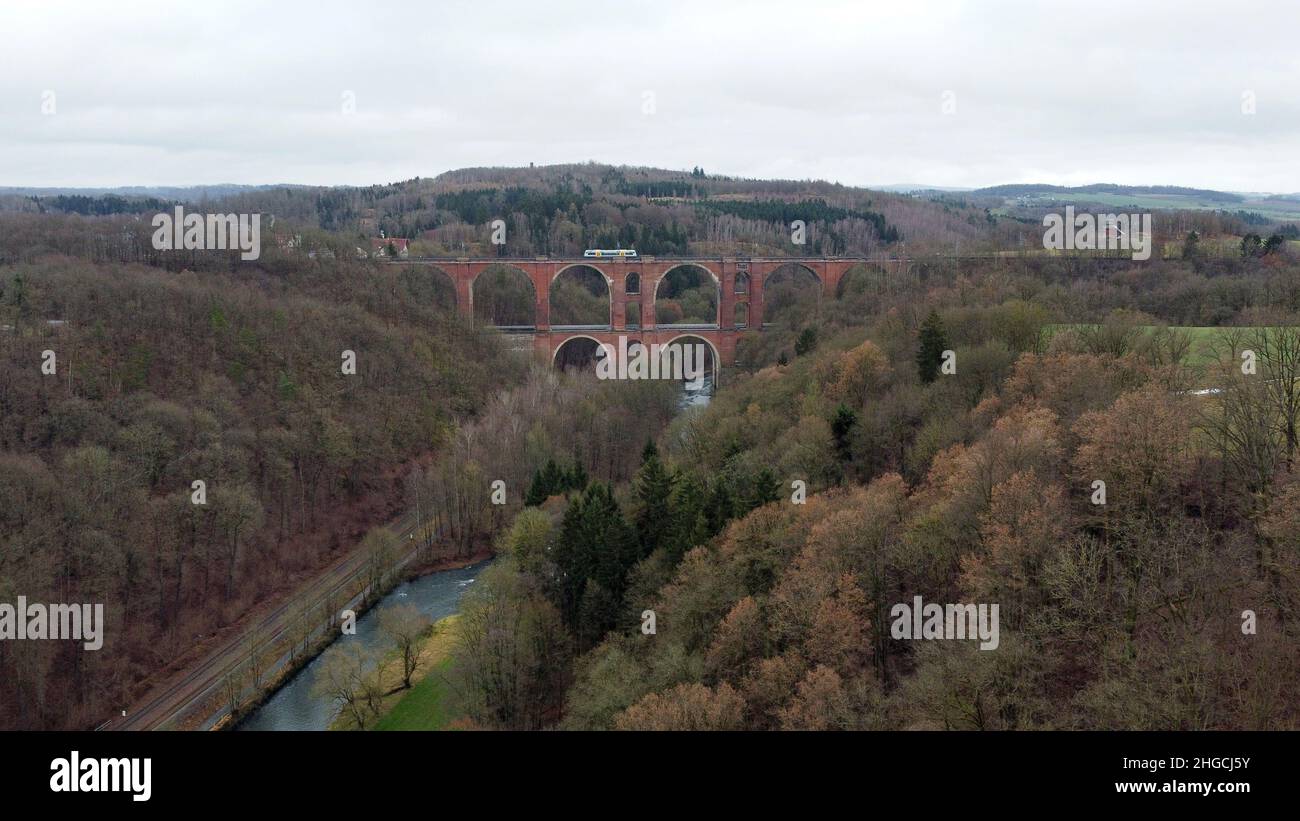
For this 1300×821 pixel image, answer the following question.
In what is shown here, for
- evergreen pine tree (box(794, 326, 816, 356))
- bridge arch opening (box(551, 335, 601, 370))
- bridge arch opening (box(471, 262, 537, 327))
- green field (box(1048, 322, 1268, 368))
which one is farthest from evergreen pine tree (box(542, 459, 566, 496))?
bridge arch opening (box(471, 262, 537, 327))

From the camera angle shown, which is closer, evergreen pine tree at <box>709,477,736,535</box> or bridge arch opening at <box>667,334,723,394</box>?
evergreen pine tree at <box>709,477,736,535</box>

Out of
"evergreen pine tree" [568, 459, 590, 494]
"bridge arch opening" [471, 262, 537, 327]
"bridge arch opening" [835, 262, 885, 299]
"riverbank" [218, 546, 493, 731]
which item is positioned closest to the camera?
"riverbank" [218, 546, 493, 731]

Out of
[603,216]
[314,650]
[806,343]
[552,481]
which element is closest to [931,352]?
[552,481]

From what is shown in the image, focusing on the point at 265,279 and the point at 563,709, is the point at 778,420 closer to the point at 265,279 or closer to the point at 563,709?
the point at 563,709

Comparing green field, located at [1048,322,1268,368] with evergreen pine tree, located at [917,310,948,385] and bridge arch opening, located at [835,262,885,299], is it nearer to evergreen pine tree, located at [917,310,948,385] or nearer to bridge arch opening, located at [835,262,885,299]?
evergreen pine tree, located at [917,310,948,385]

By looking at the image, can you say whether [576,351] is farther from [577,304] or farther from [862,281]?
[862,281]
